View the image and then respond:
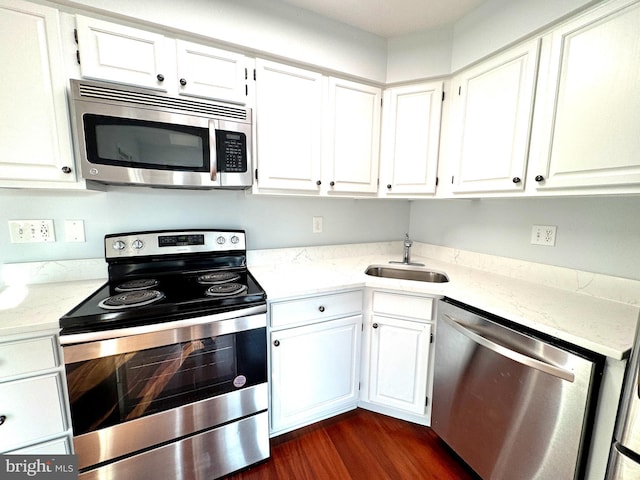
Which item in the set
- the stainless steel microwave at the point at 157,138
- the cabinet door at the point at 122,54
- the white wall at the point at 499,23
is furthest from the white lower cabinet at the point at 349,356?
the white wall at the point at 499,23

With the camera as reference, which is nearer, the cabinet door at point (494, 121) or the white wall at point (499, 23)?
the white wall at point (499, 23)

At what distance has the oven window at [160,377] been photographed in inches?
40.6

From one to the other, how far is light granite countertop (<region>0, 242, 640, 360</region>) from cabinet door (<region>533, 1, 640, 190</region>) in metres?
0.54

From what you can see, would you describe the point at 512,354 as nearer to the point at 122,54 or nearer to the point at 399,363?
the point at 399,363

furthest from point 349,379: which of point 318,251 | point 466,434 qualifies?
point 318,251

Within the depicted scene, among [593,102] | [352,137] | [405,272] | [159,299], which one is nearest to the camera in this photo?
[593,102]

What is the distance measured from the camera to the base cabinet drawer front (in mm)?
999

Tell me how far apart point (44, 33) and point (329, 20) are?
138 centimetres

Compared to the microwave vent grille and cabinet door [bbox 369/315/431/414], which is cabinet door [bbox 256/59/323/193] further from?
cabinet door [bbox 369/315/431/414]

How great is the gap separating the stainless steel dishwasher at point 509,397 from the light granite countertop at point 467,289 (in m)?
0.07

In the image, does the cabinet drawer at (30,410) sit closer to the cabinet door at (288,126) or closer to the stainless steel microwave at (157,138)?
the stainless steel microwave at (157,138)

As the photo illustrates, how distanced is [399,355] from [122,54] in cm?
208

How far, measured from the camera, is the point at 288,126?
158cm

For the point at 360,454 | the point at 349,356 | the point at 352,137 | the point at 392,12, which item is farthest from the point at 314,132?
the point at 360,454
